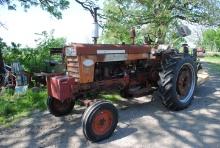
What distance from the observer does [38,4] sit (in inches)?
425

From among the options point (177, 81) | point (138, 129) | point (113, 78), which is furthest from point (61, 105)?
point (177, 81)

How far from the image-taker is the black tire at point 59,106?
18.8 feet

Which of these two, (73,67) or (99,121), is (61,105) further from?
(99,121)

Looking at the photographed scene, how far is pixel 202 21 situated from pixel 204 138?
13160 millimetres

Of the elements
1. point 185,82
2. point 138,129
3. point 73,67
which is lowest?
point 138,129

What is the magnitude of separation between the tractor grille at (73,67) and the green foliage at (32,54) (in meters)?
4.85

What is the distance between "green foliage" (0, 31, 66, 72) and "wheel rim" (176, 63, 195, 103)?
5.00 m

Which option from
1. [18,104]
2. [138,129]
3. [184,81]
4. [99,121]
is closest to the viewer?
[99,121]

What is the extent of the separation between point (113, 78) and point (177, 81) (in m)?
1.22

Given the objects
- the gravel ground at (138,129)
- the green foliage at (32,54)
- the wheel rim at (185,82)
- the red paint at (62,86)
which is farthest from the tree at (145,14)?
the red paint at (62,86)

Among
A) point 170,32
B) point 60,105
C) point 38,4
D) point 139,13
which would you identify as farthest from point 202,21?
point 60,105

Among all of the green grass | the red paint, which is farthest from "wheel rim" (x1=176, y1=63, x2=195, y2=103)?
the green grass

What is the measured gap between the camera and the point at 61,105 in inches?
232

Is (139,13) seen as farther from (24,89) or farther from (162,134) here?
(162,134)
